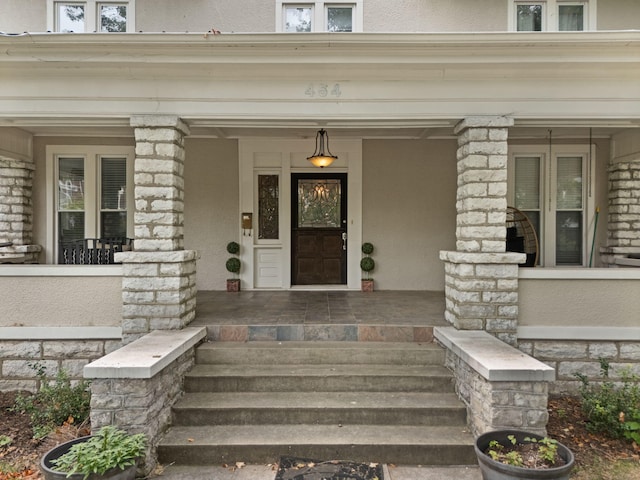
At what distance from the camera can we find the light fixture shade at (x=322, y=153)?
19.5 ft

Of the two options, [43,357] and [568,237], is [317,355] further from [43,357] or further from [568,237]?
[568,237]

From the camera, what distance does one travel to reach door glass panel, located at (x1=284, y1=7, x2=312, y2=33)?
5762mm

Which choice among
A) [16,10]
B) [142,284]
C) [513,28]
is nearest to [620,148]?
[513,28]

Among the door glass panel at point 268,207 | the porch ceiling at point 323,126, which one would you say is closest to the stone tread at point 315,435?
the porch ceiling at point 323,126

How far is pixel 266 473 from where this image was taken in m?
3.02

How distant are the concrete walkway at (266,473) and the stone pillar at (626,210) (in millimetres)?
4898

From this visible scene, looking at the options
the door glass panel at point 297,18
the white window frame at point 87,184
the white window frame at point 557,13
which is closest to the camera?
the white window frame at point 557,13

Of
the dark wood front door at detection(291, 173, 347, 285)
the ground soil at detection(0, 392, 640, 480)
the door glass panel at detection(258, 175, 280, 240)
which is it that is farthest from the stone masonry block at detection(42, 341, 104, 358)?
the dark wood front door at detection(291, 173, 347, 285)

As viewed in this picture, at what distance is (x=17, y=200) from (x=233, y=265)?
3431 millimetres

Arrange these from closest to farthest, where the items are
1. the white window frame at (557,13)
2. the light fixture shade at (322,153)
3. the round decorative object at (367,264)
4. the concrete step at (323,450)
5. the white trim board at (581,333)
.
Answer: the concrete step at (323,450), the white trim board at (581,333), the white window frame at (557,13), the light fixture shade at (322,153), the round decorative object at (367,264)

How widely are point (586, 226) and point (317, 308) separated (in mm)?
4652

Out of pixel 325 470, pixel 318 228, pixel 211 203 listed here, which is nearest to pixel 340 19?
pixel 318 228

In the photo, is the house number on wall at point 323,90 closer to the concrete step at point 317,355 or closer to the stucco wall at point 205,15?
the stucco wall at point 205,15

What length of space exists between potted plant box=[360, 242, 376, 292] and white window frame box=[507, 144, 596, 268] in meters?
2.41
